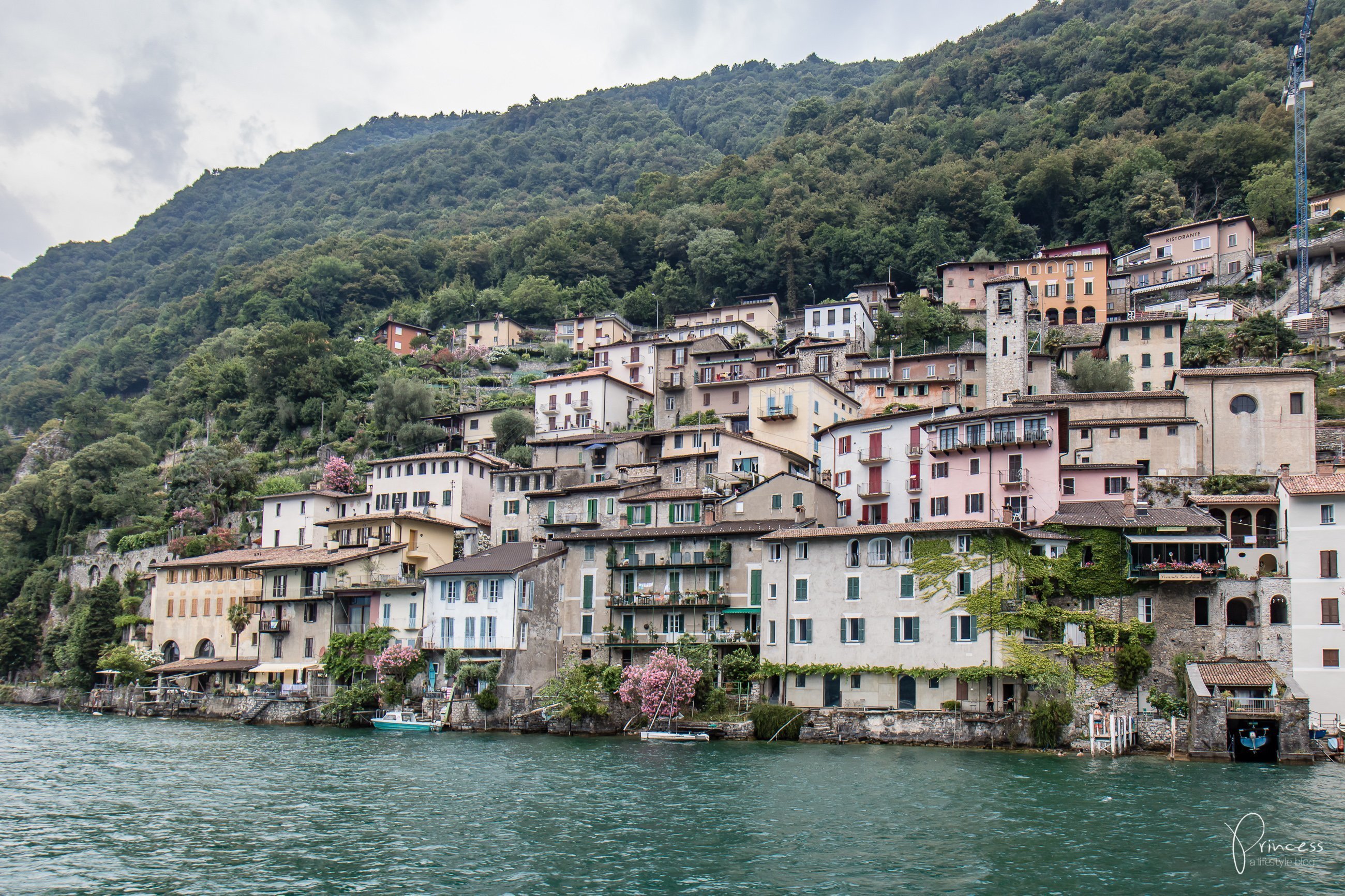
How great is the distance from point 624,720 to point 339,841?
2676 centimetres

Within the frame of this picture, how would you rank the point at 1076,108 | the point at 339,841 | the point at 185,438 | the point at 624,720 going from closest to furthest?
1. the point at 339,841
2. the point at 624,720
3. the point at 185,438
4. the point at 1076,108

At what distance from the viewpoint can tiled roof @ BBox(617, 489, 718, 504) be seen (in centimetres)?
6619

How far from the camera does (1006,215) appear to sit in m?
123

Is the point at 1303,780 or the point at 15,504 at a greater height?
the point at 15,504

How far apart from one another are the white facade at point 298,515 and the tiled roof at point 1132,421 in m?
53.1

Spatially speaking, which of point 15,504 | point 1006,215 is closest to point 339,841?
point 15,504

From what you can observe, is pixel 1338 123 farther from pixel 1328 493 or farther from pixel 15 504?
pixel 15 504

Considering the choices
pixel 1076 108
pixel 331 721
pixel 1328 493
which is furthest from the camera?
pixel 1076 108

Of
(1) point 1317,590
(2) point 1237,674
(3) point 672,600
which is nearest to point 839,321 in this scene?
(3) point 672,600

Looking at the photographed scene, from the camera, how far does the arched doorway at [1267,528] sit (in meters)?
55.4

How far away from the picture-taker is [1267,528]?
57.5 metres

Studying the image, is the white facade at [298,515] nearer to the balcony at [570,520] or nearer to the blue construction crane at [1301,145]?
the balcony at [570,520]

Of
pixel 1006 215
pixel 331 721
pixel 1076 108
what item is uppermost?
pixel 1076 108

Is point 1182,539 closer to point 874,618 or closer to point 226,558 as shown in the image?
point 874,618
